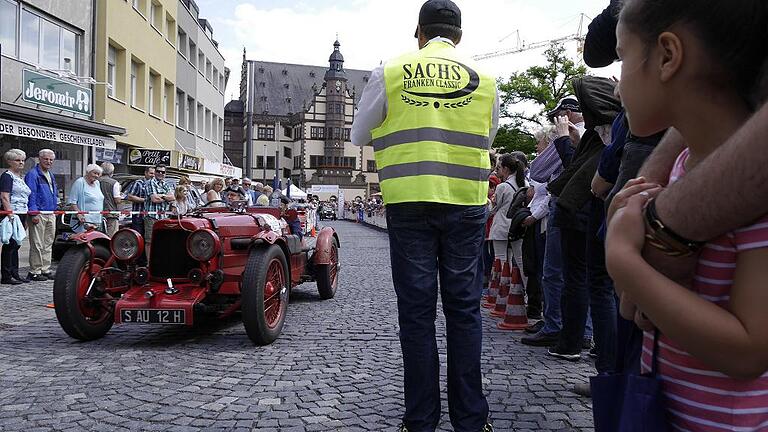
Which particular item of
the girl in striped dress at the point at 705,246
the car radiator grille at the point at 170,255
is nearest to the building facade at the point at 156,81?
the car radiator grille at the point at 170,255

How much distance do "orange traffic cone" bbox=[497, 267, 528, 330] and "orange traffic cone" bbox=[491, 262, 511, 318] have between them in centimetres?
55

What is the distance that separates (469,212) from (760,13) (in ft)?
6.26

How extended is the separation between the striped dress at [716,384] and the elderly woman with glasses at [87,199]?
10725mm

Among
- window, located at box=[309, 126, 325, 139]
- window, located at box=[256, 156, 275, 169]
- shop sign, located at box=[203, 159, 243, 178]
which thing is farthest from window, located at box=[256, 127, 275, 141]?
shop sign, located at box=[203, 159, 243, 178]

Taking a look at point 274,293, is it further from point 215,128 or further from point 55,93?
point 215,128

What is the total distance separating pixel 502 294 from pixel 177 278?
10.7ft

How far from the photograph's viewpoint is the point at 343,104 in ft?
313

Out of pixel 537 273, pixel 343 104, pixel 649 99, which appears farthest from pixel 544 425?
pixel 343 104

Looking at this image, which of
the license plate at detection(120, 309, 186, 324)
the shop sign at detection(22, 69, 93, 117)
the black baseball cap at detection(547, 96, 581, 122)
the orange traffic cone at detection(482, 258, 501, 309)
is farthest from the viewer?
the shop sign at detection(22, 69, 93, 117)

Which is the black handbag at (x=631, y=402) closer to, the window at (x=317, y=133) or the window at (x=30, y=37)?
the window at (x=30, y=37)

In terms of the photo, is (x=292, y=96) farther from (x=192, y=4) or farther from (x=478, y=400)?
(x=478, y=400)

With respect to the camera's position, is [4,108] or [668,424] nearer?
[668,424]

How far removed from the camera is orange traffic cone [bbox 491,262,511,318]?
666cm

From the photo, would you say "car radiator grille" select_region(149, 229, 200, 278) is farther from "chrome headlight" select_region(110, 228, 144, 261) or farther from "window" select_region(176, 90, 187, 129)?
"window" select_region(176, 90, 187, 129)
